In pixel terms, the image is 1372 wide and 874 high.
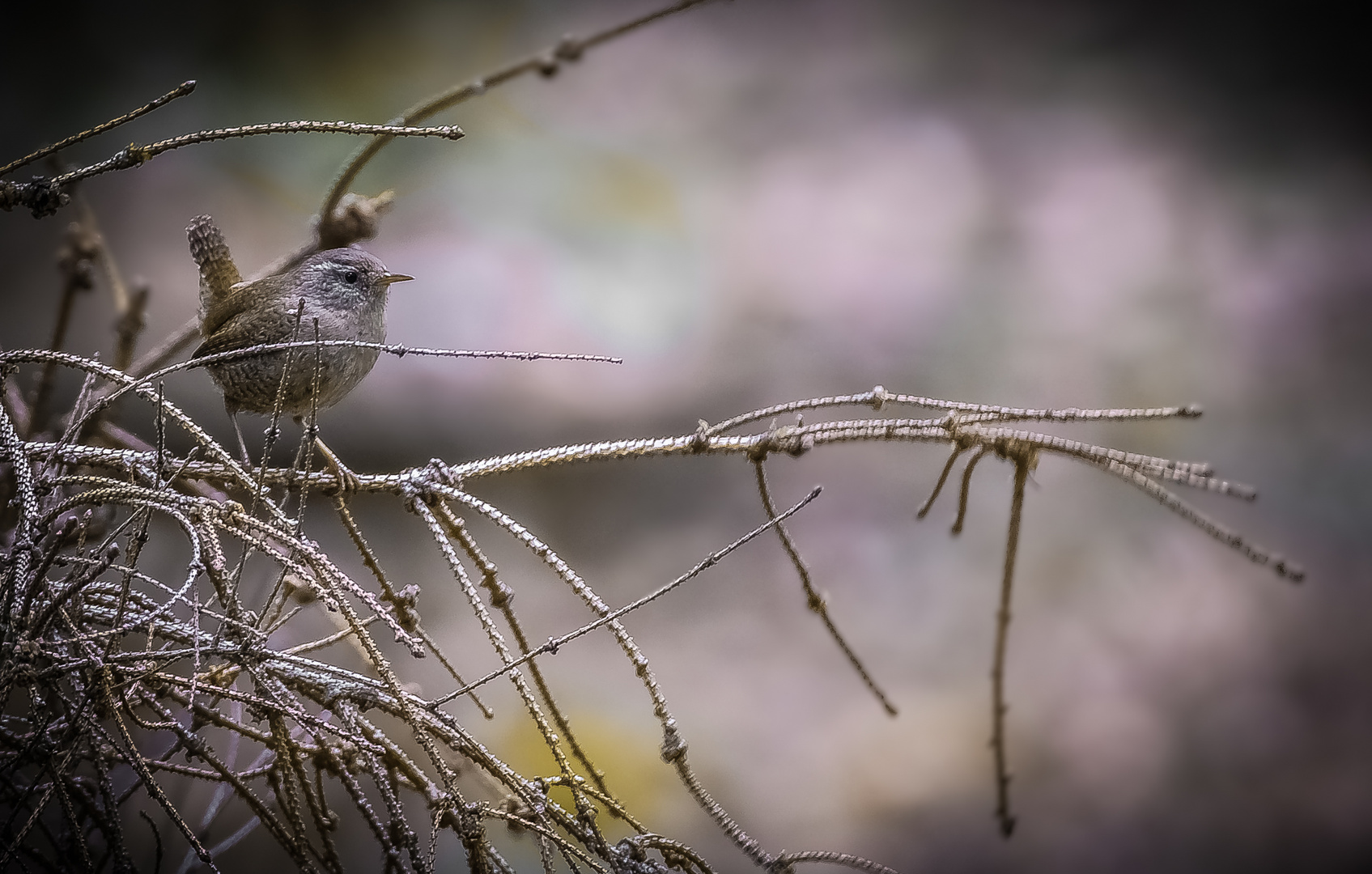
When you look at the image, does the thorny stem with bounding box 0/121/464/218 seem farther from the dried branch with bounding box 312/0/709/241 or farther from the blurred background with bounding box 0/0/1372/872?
the blurred background with bounding box 0/0/1372/872

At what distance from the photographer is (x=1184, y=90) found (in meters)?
1.38

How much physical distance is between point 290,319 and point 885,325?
3.41 feet

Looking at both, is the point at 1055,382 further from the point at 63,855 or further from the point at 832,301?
the point at 63,855

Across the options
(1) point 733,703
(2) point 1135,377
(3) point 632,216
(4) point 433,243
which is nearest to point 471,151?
(4) point 433,243

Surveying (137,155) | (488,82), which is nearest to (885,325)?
Result: (488,82)

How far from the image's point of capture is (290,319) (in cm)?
79

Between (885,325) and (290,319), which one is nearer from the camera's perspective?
(290,319)

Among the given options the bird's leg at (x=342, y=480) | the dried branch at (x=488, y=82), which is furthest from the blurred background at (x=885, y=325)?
the bird's leg at (x=342, y=480)

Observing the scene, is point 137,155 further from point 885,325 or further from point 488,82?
point 885,325

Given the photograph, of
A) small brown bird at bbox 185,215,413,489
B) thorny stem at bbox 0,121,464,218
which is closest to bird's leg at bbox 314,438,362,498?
small brown bird at bbox 185,215,413,489

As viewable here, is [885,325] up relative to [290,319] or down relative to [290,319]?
up

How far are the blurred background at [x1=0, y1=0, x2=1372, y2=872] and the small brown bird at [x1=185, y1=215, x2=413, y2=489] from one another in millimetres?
241

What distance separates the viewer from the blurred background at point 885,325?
1.25 meters

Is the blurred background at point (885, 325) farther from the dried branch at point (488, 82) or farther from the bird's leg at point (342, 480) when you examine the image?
the bird's leg at point (342, 480)
